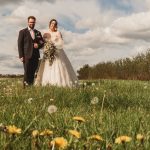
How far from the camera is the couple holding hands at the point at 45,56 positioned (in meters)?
14.9

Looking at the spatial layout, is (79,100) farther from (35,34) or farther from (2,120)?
(35,34)

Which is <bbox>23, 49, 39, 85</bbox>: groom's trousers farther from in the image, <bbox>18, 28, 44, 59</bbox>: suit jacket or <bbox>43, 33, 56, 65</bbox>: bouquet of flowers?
<bbox>43, 33, 56, 65</bbox>: bouquet of flowers

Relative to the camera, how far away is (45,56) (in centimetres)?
1537

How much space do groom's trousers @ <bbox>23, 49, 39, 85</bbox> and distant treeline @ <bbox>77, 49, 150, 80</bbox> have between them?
20135mm

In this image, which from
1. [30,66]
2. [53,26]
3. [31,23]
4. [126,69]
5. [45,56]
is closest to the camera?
[31,23]

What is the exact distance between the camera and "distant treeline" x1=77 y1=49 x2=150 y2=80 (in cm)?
3562

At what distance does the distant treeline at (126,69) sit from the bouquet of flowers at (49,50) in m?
20.1

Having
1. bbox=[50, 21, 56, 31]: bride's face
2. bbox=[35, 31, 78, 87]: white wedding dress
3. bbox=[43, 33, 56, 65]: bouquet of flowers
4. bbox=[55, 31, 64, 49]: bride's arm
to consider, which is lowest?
bbox=[35, 31, 78, 87]: white wedding dress

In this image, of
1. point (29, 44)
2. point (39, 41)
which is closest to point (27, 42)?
point (29, 44)

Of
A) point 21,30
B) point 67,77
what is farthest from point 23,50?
point 67,77

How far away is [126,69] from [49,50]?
948 inches

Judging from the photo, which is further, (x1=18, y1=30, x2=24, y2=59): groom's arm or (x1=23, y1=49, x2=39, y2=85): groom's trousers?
(x1=23, y1=49, x2=39, y2=85): groom's trousers

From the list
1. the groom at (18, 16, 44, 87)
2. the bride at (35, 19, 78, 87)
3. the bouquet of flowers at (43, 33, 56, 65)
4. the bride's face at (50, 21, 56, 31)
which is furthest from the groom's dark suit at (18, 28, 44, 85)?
the bride's face at (50, 21, 56, 31)

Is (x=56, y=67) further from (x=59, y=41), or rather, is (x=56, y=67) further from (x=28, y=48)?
(x=28, y=48)
